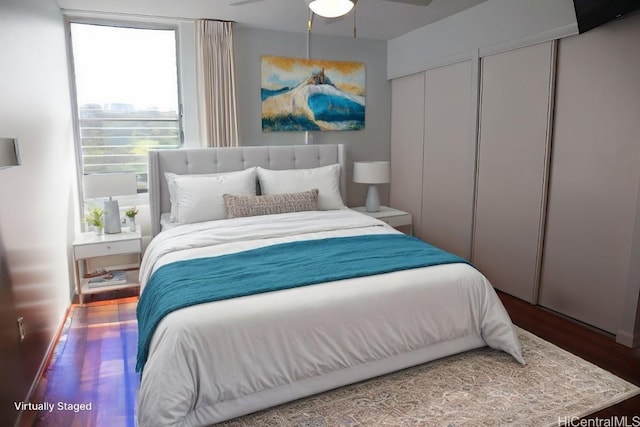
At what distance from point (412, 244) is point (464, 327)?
2.14ft

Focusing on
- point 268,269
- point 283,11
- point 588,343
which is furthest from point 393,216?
point 268,269

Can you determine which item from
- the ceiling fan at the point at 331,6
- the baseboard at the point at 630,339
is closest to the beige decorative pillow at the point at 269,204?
the ceiling fan at the point at 331,6

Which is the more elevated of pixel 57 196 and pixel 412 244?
pixel 57 196

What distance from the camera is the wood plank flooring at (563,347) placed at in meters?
2.17

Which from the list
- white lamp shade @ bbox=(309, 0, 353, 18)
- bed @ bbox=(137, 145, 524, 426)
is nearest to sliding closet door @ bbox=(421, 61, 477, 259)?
bed @ bbox=(137, 145, 524, 426)

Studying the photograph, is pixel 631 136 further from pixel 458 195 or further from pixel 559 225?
pixel 458 195

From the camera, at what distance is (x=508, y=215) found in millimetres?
3719

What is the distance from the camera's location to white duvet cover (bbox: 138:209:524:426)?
1939 millimetres

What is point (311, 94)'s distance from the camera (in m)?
4.65

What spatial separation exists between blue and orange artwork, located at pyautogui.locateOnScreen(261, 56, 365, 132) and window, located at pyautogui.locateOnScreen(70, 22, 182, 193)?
3.12 feet

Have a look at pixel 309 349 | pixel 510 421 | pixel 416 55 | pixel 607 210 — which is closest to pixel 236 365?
pixel 309 349

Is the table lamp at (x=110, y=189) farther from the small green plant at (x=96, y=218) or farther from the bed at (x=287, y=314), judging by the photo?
the bed at (x=287, y=314)

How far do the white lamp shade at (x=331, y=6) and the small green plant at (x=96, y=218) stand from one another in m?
2.73

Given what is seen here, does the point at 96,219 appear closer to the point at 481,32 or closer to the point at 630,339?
the point at 481,32
